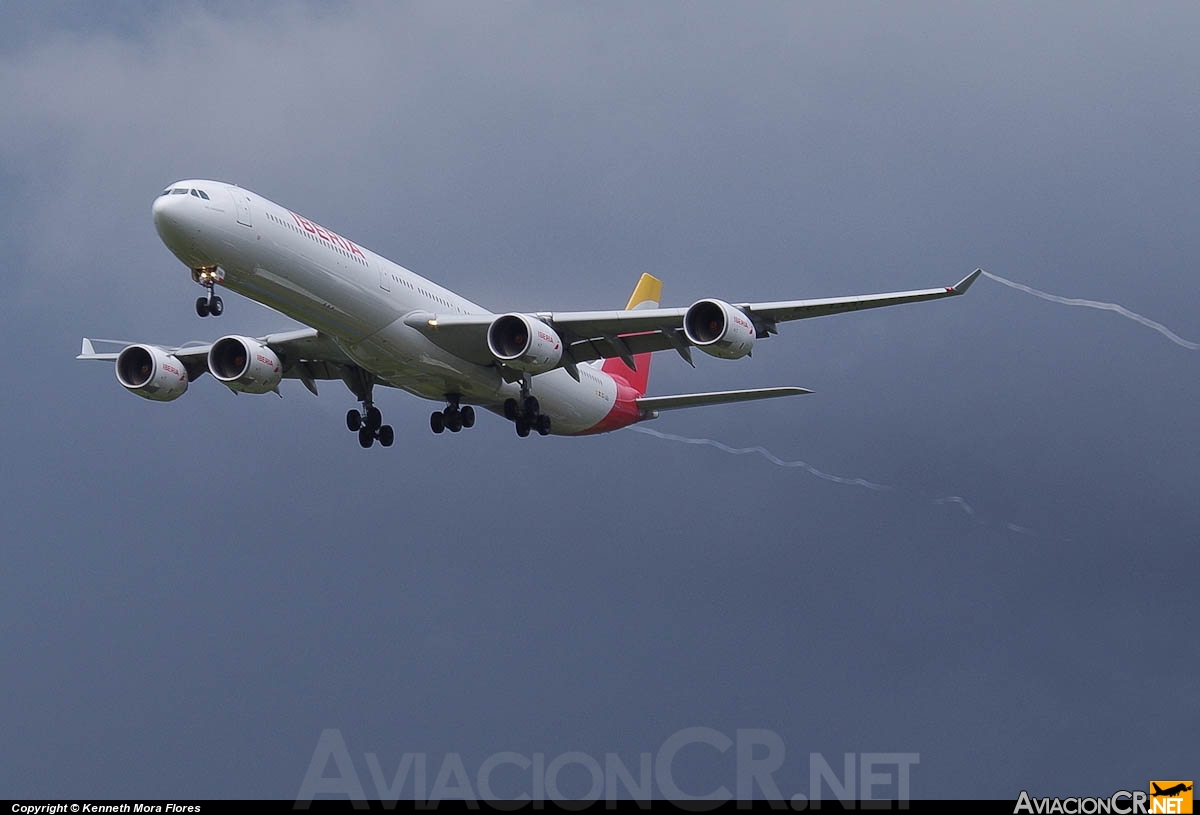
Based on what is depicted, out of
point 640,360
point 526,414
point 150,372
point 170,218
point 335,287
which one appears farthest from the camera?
point 640,360

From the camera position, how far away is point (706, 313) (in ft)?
150

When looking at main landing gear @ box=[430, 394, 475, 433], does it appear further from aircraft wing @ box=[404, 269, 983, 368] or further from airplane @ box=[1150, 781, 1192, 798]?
airplane @ box=[1150, 781, 1192, 798]

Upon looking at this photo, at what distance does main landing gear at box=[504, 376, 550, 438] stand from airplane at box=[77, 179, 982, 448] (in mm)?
42

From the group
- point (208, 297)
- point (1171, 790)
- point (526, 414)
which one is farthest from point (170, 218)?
point (1171, 790)

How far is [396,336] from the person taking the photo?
4703 centimetres

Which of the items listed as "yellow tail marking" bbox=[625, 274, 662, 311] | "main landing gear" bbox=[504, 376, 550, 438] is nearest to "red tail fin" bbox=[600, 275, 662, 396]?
"yellow tail marking" bbox=[625, 274, 662, 311]

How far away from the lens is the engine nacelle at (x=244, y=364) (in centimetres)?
4934

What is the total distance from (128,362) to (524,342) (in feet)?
38.4

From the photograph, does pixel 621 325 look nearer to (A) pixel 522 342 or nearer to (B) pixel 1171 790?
(A) pixel 522 342

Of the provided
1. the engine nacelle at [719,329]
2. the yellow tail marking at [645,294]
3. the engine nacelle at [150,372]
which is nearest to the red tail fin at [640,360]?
the yellow tail marking at [645,294]

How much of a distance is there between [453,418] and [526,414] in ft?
7.62

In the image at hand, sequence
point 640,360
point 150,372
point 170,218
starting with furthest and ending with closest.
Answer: point 640,360 → point 150,372 → point 170,218

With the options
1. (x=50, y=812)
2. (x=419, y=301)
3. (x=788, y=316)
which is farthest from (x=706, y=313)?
(x=50, y=812)

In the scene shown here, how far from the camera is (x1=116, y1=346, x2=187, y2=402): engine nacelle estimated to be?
5134 cm
